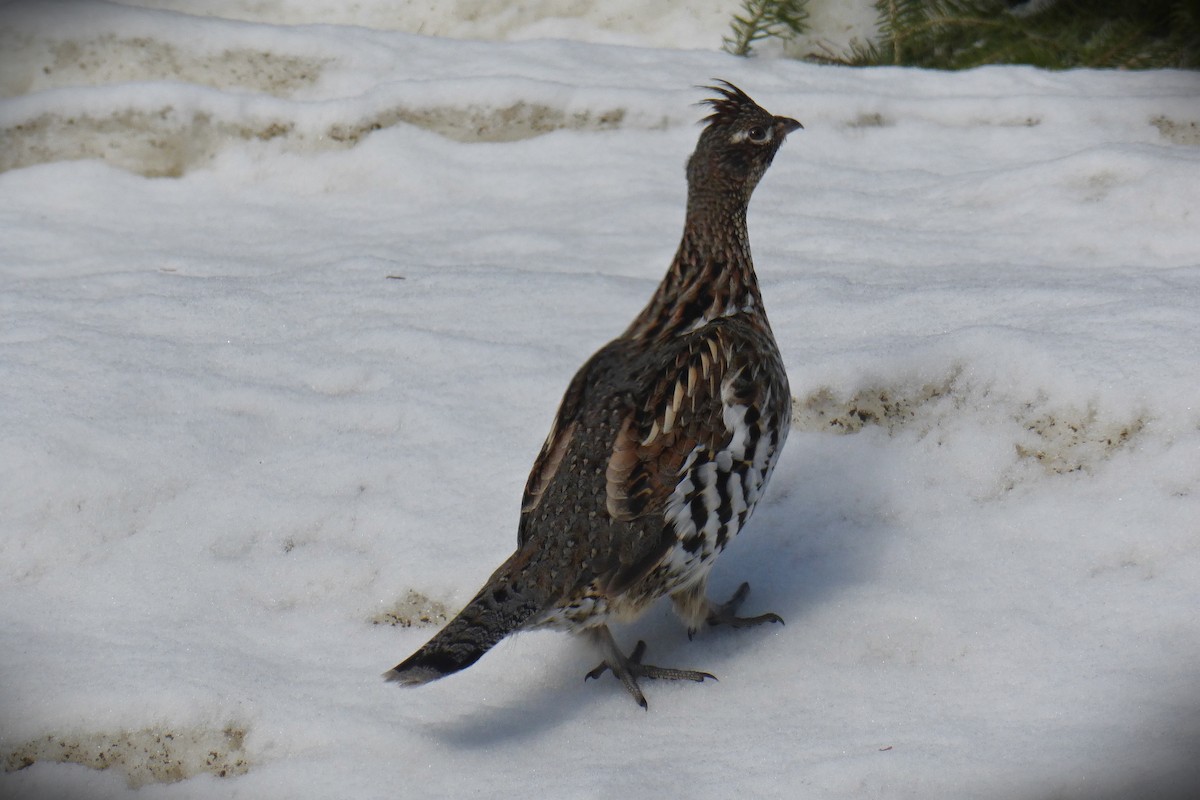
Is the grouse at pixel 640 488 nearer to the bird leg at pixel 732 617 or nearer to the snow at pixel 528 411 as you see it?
the bird leg at pixel 732 617

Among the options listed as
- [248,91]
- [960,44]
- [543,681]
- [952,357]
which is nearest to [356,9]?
[248,91]

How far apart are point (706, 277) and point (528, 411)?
1056 millimetres

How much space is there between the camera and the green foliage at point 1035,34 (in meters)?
6.80

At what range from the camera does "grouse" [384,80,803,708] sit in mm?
3219

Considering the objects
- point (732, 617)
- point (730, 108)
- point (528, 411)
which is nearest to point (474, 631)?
point (732, 617)

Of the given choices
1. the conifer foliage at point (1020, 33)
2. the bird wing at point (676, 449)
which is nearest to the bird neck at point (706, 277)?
the bird wing at point (676, 449)

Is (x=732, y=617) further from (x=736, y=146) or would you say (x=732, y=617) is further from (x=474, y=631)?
(x=736, y=146)

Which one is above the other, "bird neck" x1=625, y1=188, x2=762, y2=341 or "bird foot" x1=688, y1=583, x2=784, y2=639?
"bird neck" x1=625, y1=188, x2=762, y2=341

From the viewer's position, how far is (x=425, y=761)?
318 cm

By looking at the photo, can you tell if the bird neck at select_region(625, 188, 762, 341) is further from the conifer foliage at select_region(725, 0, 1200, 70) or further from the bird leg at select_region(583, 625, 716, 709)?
the conifer foliage at select_region(725, 0, 1200, 70)

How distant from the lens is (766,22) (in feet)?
25.5

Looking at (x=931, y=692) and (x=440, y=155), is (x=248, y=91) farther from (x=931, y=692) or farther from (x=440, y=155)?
(x=931, y=692)

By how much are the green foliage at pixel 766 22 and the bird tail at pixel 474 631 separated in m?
5.09

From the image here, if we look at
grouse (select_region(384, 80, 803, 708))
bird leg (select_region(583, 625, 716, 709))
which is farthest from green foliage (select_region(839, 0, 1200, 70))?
bird leg (select_region(583, 625, 716, 709))
